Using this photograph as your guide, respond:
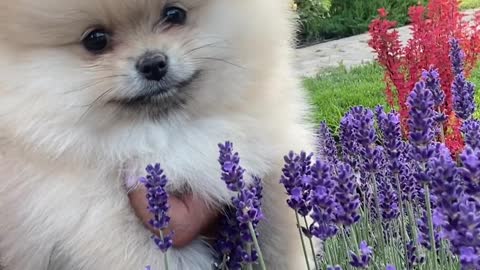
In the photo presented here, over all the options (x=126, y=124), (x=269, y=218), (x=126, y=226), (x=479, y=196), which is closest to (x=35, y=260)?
(x=126, y=226)

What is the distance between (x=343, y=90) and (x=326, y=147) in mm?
3484

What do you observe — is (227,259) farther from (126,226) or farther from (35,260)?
(35,260)

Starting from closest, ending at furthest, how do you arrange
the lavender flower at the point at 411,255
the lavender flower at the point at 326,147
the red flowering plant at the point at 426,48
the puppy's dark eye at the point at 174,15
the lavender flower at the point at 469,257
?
the lavender flower at the point at 469,257 → the lavender flower at the point at 411,255 → the puppy's dark eye at the point at 174,15 → the lavender flower at the point at 326,147 → the red flowering plant at the point at 426,48

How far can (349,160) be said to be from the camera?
1907 millimetres

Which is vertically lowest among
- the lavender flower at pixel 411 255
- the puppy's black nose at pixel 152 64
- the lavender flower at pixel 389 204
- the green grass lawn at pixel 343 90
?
the green grass lawn at pixel 343 90

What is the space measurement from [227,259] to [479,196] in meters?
0.95

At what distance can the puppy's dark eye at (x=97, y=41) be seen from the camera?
1.64m

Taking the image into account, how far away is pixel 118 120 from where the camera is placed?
1.72 m

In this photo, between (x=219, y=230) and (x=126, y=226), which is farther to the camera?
(x=219, y=230)

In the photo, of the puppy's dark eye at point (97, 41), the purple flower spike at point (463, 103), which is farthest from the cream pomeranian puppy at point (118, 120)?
the purple flower spike at point (463, 103)

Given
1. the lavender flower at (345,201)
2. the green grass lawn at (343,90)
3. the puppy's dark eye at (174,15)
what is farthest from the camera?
the green grass lawn at (343,90)

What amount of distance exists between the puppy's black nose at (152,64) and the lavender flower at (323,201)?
575mm

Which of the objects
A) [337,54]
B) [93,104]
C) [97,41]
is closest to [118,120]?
[93,104]

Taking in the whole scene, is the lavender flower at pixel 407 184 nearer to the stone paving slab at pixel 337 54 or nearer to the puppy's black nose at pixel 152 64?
the puppy's black nose at pixel 152 64
